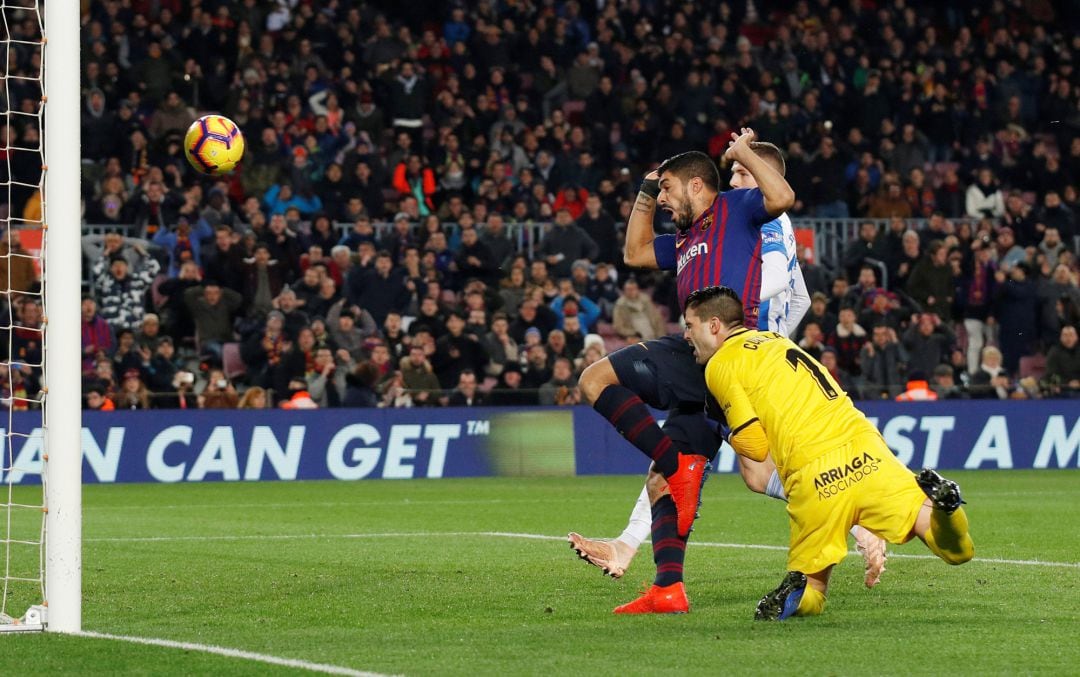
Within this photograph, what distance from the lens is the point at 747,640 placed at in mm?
6348

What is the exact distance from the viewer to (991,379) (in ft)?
69.5

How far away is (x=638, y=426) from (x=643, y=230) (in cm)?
115

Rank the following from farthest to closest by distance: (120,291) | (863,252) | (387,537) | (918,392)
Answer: (863,252)
(918,392)
(120,291)
(387,537)

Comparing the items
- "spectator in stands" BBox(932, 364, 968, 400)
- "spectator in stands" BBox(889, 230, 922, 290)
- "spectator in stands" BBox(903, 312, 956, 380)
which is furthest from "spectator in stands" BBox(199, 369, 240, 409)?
"spectator in stands" BBox(889, 230, 922, 290)

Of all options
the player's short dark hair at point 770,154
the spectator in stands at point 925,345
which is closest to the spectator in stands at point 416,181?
the spectator in stands at point 925,345

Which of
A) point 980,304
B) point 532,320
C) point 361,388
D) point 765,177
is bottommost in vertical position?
point 361,388

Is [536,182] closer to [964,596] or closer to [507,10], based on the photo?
[507,10]

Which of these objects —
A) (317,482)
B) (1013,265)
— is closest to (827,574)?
(317,482)

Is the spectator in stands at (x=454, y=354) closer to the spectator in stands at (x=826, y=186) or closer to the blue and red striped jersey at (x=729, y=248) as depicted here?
the spectator in stands at (x=826, y=186)

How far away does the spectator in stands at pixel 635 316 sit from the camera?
21.2m

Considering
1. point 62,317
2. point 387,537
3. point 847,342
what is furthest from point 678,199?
point 847,342

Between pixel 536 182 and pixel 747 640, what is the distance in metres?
17.5

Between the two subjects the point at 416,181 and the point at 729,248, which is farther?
the point at 416,181

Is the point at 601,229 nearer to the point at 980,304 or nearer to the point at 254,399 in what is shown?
the point at 980,304
